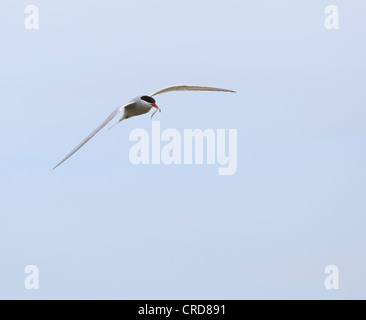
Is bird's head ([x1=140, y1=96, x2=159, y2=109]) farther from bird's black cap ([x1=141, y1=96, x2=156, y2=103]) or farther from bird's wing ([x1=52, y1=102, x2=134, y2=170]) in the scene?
bird's wing ([x1=52, y1=102, x2=134, y2=170])

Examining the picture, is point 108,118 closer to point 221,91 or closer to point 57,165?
point 57,165

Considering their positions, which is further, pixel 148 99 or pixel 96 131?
pixel 148 99

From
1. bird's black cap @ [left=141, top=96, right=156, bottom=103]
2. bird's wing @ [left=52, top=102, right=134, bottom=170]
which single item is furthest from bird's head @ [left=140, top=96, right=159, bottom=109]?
bird's wing @ [left=52, top=102, right=134, bottom=170]

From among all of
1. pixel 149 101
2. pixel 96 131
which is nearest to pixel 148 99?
pixel 149 101

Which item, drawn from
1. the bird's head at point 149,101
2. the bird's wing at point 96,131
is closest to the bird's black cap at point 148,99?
the bird's head at point 149,101

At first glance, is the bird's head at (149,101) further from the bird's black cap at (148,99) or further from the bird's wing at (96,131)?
the bird's wing at (96,131)

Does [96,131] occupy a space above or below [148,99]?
below

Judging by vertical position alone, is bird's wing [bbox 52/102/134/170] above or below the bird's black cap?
below

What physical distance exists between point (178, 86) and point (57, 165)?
275 inches

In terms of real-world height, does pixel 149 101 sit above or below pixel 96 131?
above

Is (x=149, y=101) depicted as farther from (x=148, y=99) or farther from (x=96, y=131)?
(x=96, y=131)
